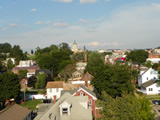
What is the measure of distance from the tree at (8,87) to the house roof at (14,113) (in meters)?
16.7

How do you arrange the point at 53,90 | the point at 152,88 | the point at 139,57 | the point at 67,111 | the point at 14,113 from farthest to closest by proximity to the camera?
the point at 139,57, the point at 152,88, the point at 53,90, the point at 14,113, the point at 67,111

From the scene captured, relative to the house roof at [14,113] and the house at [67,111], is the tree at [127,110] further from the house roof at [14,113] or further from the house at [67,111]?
the house roof at [14,113]

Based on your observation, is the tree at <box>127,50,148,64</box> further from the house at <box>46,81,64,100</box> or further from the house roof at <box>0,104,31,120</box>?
the house roof at <box>0,104,31,120</box>

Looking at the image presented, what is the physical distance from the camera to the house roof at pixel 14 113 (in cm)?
2511

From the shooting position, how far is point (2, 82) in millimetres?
46250

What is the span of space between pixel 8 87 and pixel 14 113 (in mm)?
19869

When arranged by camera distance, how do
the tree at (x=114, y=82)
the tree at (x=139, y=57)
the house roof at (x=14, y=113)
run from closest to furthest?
1. the house roof at (x=14, y=113)
2. the tree at (x=114, y=82)
3. the tree at (x=139, y=57)

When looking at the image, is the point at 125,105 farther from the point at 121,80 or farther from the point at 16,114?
the point at 121,80

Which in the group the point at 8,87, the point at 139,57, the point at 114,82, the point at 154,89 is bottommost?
the point at 154,89

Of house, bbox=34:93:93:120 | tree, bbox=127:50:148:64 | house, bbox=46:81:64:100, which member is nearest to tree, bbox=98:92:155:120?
house, bbox=34:93:93:120

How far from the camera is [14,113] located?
2723 centimetres

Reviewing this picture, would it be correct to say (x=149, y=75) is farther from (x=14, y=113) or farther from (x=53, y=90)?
(x=14, y=113)

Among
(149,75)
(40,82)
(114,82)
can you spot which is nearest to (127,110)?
(114,82)

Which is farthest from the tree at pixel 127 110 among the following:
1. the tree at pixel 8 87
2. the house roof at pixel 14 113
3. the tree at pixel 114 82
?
the tree at pixel 8 87
